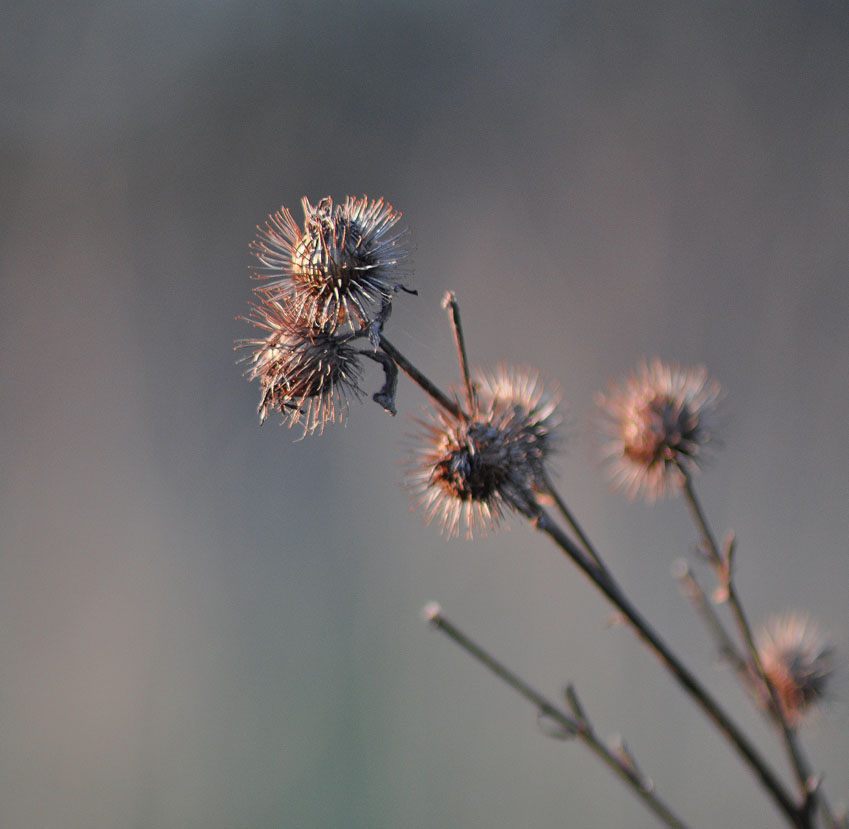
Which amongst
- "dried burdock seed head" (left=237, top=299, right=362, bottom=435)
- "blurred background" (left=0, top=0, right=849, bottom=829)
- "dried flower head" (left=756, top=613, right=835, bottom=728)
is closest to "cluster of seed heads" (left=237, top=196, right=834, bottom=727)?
"dried burdock seed head" (left=237, top=299, right=362, bottom=435)

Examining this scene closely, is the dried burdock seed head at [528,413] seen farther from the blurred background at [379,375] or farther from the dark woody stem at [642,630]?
the blurred background at [379,375]

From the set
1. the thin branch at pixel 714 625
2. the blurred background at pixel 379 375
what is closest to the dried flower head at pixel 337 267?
the thin branch at pixel 714 625

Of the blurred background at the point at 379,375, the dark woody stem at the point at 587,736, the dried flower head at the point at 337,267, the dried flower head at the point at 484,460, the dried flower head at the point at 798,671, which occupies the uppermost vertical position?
the blurred background at the point at 379,375

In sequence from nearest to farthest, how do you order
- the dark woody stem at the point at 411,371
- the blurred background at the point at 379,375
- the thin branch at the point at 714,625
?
the dark woody stem at the point at 411,371 → the thin branch at the point at 714,625 → the blurred background at the point at 379,375

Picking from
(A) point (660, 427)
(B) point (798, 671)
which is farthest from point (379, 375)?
(B) point (798, 671)

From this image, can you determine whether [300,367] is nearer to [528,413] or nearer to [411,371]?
[411,371]

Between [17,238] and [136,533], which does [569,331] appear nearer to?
[136,533]
